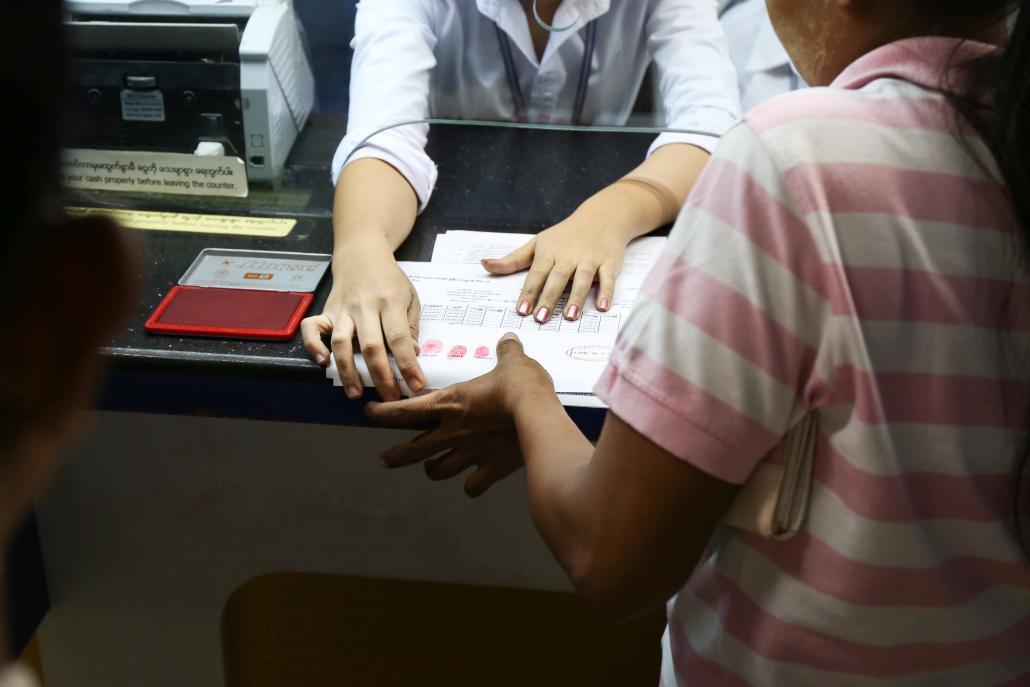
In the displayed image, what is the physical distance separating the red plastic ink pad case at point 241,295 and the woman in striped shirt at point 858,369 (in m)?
0.49

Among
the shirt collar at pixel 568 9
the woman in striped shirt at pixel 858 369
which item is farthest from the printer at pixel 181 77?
the woman in striped shirt at pixel 858 369

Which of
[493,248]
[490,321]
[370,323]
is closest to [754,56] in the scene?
[493,248]

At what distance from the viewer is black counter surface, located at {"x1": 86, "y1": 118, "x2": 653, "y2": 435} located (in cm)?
104

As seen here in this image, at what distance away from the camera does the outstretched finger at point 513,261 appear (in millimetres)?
1193

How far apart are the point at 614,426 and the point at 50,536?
98cm

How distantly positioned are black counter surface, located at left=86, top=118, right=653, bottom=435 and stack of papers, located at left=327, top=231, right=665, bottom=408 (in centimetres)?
3

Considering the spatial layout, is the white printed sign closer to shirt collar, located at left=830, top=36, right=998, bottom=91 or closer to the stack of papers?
the stack of papers

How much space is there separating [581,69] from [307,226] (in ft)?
1.39

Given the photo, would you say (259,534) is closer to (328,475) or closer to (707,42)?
(328,475)

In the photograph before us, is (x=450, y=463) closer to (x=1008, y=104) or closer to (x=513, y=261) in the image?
(x=513, y=261)

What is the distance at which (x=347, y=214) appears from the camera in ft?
4.07

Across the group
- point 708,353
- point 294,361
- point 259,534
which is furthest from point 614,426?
point 259,534

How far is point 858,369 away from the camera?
0.59 m

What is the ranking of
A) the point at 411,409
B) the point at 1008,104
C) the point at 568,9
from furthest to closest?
the point at 568,9
the point at 411,409
the point at 1008,104
